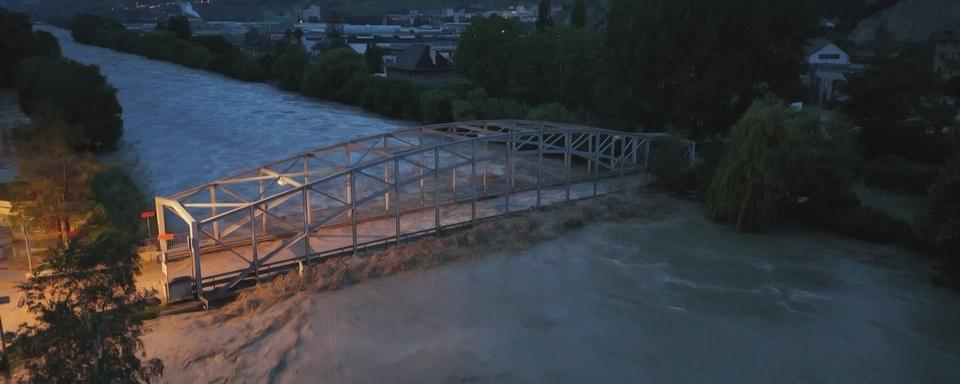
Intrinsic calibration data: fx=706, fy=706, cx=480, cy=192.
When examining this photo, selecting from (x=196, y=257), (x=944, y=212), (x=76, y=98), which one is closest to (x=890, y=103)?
(x=944, y=212)

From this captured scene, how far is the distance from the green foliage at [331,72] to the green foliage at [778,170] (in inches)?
1395

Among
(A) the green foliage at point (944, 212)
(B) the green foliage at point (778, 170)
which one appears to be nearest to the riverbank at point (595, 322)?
(A) the green foliage at point (944, 212)

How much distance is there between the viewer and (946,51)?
44.7 meters

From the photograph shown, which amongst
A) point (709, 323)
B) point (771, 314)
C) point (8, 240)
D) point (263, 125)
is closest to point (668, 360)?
point (709, 323)

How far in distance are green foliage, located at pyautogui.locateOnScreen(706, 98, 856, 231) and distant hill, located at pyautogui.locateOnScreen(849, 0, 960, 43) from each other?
41.1 meters

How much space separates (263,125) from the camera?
39281mm

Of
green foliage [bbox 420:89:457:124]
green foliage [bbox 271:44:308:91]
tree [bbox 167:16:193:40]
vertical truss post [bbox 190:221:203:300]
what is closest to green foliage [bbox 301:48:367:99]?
green foliage [bbox 271:44:308:91]

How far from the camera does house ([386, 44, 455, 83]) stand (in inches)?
2132

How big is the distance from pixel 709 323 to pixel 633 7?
19.8 meters

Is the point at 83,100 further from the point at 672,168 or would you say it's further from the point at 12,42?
the point at 12,42

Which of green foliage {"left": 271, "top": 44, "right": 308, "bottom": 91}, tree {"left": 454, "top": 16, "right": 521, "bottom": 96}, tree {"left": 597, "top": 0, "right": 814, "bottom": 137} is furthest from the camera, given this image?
green foliage {"left": 271, "top": 44, "right": 308, "bottom": 91}

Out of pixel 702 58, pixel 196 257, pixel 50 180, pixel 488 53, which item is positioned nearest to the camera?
pixel 196 257

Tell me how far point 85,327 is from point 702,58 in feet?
90.0

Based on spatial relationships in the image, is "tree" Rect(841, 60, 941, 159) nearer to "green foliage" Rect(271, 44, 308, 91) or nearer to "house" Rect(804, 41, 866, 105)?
"house" Rect(804, 41, 866, 105)
